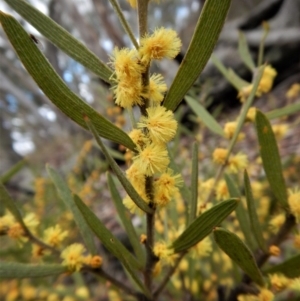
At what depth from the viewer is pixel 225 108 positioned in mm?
2969

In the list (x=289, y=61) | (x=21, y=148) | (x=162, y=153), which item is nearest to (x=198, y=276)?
(x=162, y=153)

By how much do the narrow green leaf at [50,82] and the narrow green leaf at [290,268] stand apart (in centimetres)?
20

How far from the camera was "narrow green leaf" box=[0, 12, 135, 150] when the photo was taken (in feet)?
0.77

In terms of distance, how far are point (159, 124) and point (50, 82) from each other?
8 centimetres

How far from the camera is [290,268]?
1.14ft

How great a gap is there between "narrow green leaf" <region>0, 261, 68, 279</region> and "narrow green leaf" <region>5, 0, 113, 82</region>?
0.62 feet

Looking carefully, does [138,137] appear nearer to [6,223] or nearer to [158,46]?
[158,46]

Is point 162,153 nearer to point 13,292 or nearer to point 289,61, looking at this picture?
point 13,292

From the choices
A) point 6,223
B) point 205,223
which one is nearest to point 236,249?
point 205,223

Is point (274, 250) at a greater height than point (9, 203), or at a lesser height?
lesser

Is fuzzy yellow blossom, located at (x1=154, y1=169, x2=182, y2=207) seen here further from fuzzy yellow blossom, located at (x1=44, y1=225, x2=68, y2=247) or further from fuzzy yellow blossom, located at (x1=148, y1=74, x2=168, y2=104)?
fuzzy yellow blossom, located at (x1=44, y1=225, x2=68, y2=247)

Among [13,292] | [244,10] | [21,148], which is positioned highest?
[21,148]

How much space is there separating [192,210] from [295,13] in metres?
3.07

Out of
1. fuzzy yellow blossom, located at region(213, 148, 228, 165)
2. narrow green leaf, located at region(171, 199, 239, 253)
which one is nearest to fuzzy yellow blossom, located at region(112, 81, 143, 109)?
narrow green leaf, located at region(171, 199, 239, 253)
